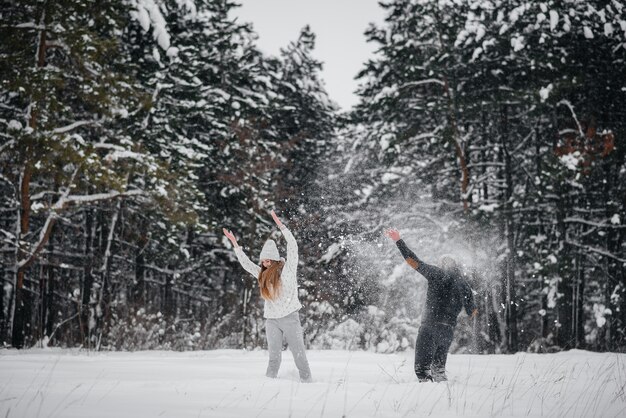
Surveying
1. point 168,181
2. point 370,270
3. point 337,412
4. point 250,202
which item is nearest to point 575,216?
point 370,270

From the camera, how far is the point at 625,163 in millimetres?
13383

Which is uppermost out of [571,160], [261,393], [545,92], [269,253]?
[545,92]

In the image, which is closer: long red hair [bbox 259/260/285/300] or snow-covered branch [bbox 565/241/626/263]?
long red hair [bbox 259/260/285/300]

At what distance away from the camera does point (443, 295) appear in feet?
19.3

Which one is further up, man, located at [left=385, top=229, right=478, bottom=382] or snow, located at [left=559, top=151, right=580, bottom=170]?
snow, located at [left=559, top=151, right=580, bottom=170]

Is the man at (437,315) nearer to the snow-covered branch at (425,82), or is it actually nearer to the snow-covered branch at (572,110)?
the snow-covered branch at (572,110)

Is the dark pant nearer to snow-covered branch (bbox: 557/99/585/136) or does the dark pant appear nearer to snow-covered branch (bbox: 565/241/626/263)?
snow-covered branch (bbox: 565/241/626/263)

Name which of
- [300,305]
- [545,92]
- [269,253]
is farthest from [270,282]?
[545,92]

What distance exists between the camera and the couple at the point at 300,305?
17.9 feet

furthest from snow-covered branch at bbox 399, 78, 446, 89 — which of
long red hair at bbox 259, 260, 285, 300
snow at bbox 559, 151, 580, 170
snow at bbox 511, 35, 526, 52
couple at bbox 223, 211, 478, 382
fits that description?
long red hair at bbox 259, 260, 285, 300

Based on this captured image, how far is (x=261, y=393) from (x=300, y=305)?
4.35ft

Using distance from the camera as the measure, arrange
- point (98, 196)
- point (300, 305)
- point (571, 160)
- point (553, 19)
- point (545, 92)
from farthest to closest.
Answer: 1. point (545, 92)
2. point (571, 160)
3. point (553, 19)
4. point (98, 196)
5. point (300, 305)

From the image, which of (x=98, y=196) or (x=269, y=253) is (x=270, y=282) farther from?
(x=98, y=196)

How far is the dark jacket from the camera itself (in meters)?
5.87
